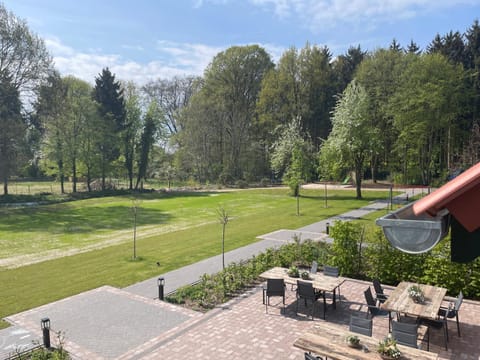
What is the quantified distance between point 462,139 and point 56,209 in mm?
44593

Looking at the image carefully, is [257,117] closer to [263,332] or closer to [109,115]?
[109,115]

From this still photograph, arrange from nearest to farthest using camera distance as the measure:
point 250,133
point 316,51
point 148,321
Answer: point 148,321, point 316,51, point 250,133

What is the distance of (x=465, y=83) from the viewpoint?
4078cm

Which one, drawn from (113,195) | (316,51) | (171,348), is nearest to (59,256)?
(171,348)

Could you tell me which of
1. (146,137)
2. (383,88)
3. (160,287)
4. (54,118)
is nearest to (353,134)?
(383,88)

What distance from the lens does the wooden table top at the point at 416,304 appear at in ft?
24.8

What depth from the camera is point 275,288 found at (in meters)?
9.64

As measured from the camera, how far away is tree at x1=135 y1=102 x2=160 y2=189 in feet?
166

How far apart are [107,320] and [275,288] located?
467cm

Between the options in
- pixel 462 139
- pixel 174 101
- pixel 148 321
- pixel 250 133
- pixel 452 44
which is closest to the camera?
pixel 148 321

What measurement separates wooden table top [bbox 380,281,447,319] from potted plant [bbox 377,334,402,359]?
213 cm

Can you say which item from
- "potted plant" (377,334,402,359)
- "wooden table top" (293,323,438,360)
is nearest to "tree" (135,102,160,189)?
"wooden table top" (293,323,438,360)

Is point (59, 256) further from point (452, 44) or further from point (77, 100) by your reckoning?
point (452, 44)

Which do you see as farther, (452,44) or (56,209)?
(452,44)
